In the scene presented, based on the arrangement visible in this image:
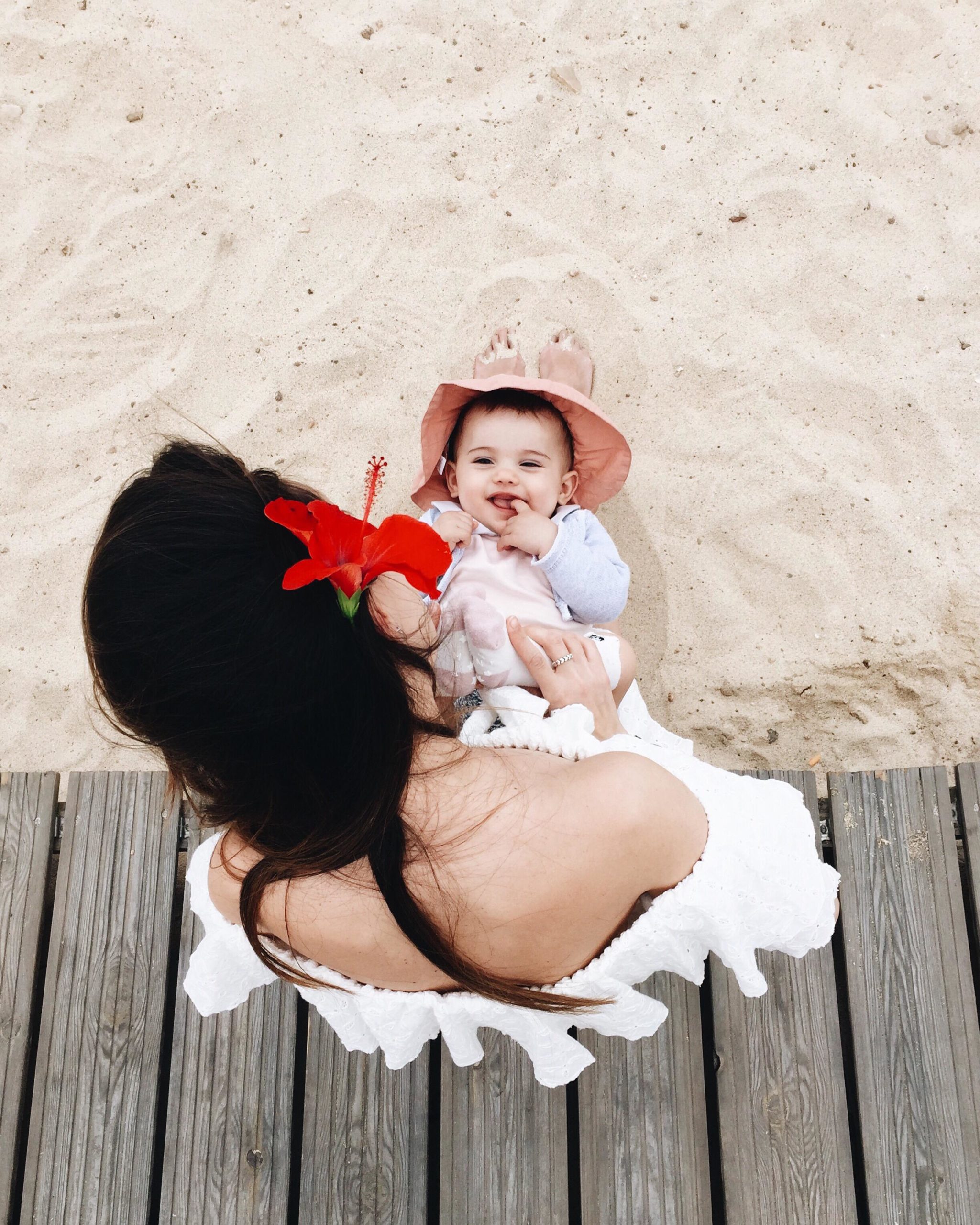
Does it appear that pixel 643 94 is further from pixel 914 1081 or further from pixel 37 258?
pixel 914 1081

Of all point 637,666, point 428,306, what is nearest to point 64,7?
point 428,306

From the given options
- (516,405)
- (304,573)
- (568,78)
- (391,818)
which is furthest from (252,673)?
(568,78)

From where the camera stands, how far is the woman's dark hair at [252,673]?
88 cm

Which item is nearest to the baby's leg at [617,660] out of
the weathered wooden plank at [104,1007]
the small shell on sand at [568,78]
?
the weathered wooden plank at [104,1007]

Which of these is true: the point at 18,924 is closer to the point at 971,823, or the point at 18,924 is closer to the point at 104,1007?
the point at 104,1007

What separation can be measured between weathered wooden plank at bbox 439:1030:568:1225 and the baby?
80cm

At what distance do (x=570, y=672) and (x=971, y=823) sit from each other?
0.90 metres

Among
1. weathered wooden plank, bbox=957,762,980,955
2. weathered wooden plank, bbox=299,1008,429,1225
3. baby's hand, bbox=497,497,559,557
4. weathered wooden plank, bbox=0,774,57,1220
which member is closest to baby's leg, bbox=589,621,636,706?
baby's hand, bbox=497,497,559,557

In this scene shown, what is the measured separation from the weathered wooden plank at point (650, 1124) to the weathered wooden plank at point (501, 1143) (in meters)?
0.06

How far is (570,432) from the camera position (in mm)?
2141

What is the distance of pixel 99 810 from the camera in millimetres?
1791

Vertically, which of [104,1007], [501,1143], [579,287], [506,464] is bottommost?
[501,1143]

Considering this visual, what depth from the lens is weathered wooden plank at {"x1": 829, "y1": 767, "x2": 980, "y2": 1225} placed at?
5.17ft

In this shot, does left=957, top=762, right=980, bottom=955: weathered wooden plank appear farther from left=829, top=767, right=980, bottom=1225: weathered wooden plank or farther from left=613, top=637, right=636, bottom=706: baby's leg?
left=613, top=637, right=636, bottom=706: baby's leg
